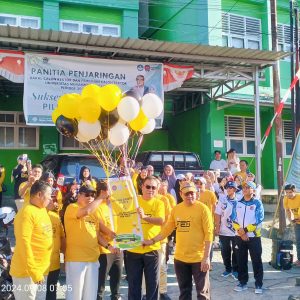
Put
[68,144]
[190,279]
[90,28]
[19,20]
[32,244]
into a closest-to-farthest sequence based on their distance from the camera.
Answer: [32,244], [190,279], [19,20], [90,28], [68,144]

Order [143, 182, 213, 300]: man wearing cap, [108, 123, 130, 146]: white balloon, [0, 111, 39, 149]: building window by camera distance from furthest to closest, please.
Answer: [0, 111, 39, 149]: building window → [108, 123, 130, 146]: white balloon → [143, 182, 213, 300]: man wearing cap

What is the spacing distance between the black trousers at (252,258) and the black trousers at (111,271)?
2084mm

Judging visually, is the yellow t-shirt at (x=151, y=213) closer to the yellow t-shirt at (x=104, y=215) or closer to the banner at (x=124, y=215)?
the banner at (x=124, y=215)

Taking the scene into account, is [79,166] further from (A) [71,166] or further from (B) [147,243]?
(B) [147,243]

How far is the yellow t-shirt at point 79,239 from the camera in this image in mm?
4496

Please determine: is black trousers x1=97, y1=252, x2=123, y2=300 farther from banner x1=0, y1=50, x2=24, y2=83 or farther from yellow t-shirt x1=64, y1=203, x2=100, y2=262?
banner x1=0, y1=50, x2=24, y2=83

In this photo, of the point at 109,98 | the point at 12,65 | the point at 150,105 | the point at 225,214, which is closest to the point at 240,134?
the point at 12,65

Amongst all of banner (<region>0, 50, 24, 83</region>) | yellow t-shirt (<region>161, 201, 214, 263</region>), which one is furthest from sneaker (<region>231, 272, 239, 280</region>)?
banner (<region>0, 50, 24, 83</region>)

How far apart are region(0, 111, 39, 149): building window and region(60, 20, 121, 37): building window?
12.2 feet

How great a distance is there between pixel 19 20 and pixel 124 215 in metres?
11.7

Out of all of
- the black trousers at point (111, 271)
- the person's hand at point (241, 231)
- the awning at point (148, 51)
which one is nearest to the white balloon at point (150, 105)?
the black trousers at point (111, 271)

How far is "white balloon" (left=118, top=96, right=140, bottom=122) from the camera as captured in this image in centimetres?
510

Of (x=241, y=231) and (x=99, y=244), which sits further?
(x=241, y=231)

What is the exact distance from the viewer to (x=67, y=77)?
1046 centimetres
